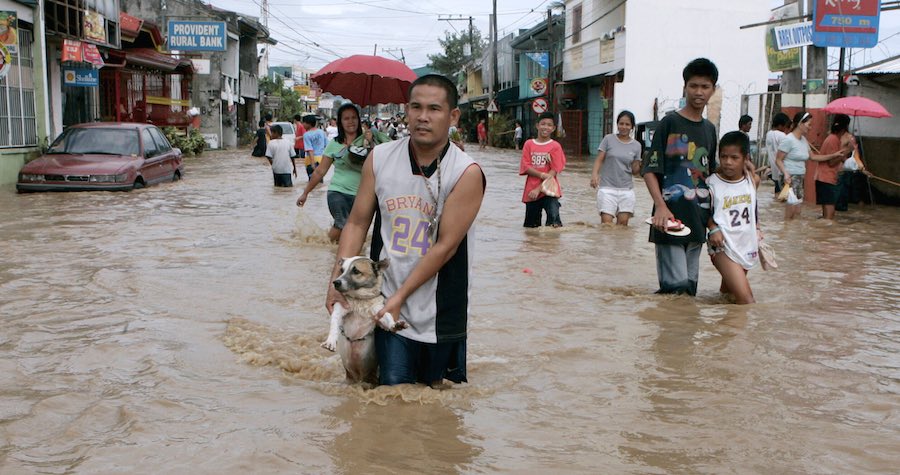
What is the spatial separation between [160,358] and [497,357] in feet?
6.72

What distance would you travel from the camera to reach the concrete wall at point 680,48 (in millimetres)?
29734

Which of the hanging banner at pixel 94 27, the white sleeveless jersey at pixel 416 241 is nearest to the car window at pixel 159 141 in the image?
the hanging banner at pixel 94 27

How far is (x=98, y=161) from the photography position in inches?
621

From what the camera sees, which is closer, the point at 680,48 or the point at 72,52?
the point at 72,52

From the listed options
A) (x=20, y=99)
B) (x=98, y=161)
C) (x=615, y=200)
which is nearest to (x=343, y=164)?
(x=615, y=200)

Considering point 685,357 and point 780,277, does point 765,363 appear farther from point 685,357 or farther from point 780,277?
point 780,277

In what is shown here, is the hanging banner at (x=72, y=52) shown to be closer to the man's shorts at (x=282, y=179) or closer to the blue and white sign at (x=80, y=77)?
the blue and white sign at (x=80, y=77)

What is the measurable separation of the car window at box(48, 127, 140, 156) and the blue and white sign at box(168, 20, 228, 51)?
16489 mm

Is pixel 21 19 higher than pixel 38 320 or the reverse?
higher

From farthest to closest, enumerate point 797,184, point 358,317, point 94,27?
point 94,27 → point 797,184 → point 358,317

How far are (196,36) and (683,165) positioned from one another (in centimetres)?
2915

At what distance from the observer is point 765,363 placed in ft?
17.4

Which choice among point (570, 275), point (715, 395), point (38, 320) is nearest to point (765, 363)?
point (715, 395)

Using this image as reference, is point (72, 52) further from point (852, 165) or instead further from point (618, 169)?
point (852, 165)
